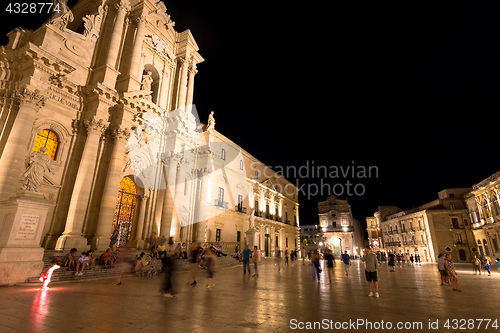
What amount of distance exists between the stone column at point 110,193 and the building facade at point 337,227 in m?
50.6

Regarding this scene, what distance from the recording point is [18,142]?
32.8 ft

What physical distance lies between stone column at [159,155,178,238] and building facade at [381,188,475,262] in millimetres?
36989

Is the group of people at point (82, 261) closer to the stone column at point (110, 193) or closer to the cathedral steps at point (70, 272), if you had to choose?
the cathedral steps at point (70, 272)

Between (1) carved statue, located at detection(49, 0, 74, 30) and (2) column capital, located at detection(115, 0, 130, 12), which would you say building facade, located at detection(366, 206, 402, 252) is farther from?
(1) carved statue, located at detection(49, 0, 74, 30)

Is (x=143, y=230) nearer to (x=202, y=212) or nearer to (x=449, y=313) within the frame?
(x=202, y=212)

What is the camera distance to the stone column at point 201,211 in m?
18.9

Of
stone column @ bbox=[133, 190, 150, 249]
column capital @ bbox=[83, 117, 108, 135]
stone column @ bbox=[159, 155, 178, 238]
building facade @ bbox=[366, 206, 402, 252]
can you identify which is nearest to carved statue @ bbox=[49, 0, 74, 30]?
column capital @ bbox=[83, 117, 108, 135]

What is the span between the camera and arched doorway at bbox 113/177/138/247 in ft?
49.8

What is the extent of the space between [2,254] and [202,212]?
13.1 m

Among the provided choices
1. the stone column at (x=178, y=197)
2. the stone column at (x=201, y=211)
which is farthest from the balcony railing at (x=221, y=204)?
the stone column at (x=178, y=197)

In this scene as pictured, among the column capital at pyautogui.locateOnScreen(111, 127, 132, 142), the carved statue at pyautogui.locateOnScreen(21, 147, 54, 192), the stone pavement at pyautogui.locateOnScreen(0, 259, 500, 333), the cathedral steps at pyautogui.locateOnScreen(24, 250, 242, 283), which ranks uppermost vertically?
the column capital at pyautogui.locateOnScreen(111, 127, 132, 142)

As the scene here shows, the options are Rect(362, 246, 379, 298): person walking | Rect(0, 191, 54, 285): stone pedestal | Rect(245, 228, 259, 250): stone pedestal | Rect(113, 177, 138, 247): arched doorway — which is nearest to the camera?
Rect(362, 246, 379, 298): person walking

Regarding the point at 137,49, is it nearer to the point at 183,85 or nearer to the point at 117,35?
the point at 117,35

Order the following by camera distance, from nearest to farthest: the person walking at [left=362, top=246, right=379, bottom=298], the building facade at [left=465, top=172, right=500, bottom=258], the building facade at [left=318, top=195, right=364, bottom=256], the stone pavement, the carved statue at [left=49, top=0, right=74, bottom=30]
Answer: the stone pavement
the person walking at [left=362, top=246, right=379, bottom=298]
the carved statue at [left=49, top=0, right=74, bottom=30]
the building facade at [left=465, top=172, right=500, bottom=258]
the building facade at [left=318, top=195, right=364, bottom=256]
